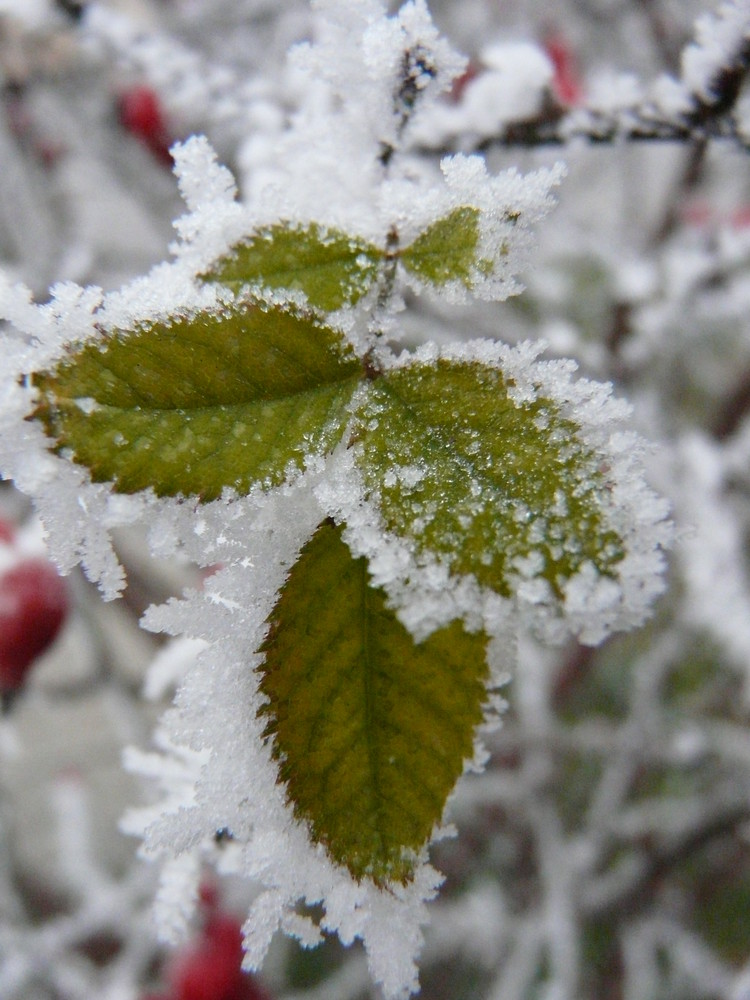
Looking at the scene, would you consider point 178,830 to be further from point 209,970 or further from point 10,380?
point 209,970

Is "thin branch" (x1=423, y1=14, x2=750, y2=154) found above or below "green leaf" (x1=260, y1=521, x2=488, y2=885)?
above

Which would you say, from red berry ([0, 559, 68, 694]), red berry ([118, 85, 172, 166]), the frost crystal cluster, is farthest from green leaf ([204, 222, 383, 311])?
red berry ([118, 85, 172, 166])

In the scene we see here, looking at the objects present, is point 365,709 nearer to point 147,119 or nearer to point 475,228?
point 475,228

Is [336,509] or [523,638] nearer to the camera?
[336,509]

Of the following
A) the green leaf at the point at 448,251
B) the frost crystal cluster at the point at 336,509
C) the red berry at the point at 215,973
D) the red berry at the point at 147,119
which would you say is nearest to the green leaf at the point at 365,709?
the frost crystal cluster at the point at 336,509

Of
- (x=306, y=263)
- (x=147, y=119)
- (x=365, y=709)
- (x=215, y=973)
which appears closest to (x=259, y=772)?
(x=365, y=709)

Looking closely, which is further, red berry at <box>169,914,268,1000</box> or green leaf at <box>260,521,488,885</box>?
red berry at <box>169,914,268,1000</box>

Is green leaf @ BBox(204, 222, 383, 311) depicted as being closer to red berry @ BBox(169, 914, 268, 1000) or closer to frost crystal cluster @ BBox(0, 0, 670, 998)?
frost crystal cluster @ BBox(0, 0, 670, 998)
